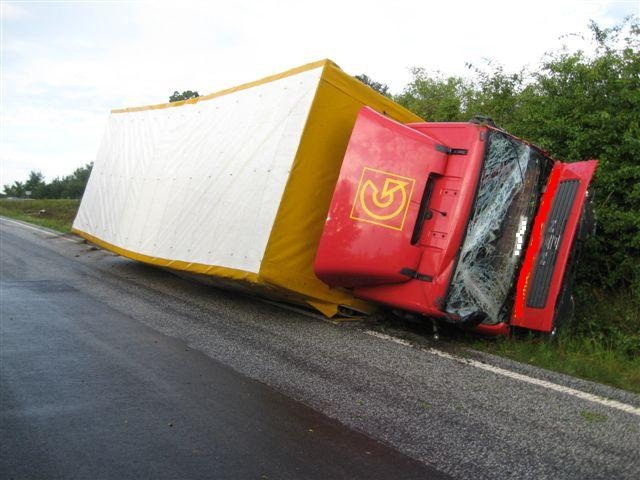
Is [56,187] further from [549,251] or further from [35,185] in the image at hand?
[549,251]

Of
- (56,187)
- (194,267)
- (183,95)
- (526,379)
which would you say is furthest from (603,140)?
(56,187)

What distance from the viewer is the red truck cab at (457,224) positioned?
4.70 metres

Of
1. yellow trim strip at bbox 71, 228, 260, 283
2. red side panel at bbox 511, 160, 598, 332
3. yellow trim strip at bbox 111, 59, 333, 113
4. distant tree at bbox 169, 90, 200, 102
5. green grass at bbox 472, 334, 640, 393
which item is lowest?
yellow trim strip at bbox 71, 228, 260, 283

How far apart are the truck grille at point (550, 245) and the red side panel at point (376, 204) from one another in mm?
1009

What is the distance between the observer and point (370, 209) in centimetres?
503

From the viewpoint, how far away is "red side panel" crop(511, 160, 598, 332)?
4.66m

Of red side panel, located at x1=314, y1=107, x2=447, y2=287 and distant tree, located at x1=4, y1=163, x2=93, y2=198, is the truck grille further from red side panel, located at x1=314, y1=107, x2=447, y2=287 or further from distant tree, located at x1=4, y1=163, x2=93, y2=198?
distant tree, located at x1=4, y1=163, x2=93, y2=198

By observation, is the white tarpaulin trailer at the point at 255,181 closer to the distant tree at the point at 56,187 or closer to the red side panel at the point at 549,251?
the red side panel at the point at 549,251

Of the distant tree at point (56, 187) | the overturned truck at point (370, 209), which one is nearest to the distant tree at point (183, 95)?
the distant tree at point (56, 187)

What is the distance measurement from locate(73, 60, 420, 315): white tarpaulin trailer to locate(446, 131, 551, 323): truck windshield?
1451 millimetres

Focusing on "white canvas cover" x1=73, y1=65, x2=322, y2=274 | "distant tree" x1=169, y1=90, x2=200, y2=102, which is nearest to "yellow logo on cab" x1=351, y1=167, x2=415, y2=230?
"white canvas cover" x1=73, y1=65, x2=322, y2=274

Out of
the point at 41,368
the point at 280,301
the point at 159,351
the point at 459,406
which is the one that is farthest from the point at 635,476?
the point at 280,301

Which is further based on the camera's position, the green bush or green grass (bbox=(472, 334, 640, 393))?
the green bush

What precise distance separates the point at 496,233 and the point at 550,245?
0.47 m
